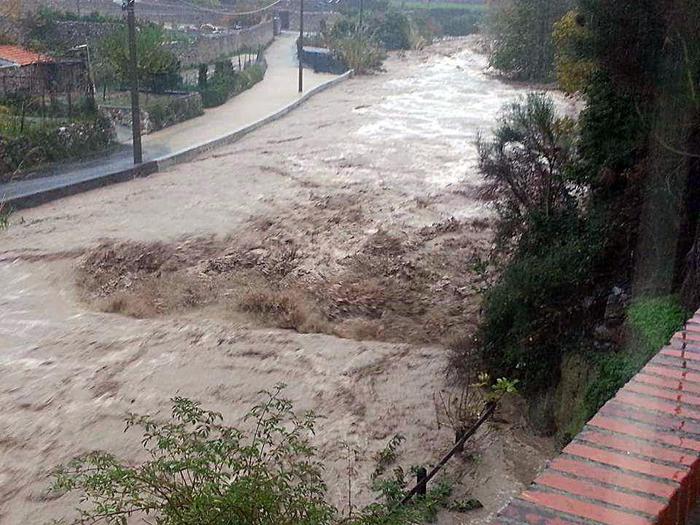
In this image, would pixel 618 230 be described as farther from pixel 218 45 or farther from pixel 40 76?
pixel 218 45

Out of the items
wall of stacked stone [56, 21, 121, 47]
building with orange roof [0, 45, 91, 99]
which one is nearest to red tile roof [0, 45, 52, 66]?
building with orange roof [0, 45, 91, 99]

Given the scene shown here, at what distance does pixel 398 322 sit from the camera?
1207 centimetres

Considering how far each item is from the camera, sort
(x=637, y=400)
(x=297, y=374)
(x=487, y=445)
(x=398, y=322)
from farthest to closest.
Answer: (x=398, y=322) < (x=297, y=374) < (x=487, y=445) < (x=637, y=400)

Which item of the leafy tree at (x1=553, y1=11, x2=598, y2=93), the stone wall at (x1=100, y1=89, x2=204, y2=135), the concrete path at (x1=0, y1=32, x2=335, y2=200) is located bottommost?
the concrete path at (x1=0, y1=32, x2=335, y2=200)

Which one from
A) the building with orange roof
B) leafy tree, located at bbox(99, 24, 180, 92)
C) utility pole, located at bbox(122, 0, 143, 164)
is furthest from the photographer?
leafy tree, located at bbox(99, 24, 180, 92)

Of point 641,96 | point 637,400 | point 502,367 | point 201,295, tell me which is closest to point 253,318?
point 201,295

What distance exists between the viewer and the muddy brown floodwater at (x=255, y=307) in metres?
8.43

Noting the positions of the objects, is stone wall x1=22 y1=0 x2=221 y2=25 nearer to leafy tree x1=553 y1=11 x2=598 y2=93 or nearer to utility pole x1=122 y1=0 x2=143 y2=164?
utility pole x1=122 y1=0 x2=143 y2=164

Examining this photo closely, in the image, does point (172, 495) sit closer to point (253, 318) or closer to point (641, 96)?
point (641, 96)

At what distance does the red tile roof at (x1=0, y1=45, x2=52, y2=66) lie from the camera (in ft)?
73.4

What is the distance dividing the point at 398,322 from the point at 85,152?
1161 cm

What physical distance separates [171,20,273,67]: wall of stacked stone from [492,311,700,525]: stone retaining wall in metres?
31.9

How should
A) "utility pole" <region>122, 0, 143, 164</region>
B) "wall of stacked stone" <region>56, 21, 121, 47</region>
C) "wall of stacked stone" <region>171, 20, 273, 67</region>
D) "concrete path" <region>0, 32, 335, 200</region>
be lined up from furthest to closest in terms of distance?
"wall of stacked stone" <region>171, 20, 273, 67</region>
"wall of stacked stone" <region>56, 21, 121, 47</region>
"utility pole" <region>122, 0, 143, 164</region>
"concrete path" <region>0, 32, 335, 200</region>

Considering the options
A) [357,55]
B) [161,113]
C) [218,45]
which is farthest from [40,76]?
[357,55]
